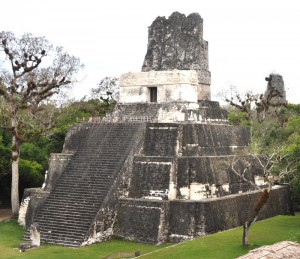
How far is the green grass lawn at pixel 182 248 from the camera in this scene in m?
12.3

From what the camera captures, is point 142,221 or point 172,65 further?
point 172,65

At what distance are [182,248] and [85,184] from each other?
4365 millimetres

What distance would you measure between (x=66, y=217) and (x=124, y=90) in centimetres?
595

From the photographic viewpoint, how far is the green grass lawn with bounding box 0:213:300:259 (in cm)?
1226

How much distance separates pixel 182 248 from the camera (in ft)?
41.9

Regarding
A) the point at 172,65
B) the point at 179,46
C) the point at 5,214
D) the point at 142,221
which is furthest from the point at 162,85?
the point at 5,214

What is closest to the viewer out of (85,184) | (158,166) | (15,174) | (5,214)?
(158,166)

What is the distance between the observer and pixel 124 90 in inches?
736

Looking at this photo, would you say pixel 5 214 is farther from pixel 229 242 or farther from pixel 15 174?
pixel 229 242

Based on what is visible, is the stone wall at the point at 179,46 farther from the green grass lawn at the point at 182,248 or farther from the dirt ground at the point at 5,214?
the dirt ground at the point at 5,214

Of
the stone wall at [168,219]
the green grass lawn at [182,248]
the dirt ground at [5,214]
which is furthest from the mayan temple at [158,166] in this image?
→ the dirt ground at [5,214]

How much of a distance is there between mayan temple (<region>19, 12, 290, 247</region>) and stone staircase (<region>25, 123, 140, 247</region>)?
4cm

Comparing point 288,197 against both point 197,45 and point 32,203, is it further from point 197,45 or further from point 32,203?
point 32,203

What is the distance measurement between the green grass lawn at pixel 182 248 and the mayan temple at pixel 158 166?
55 cm
